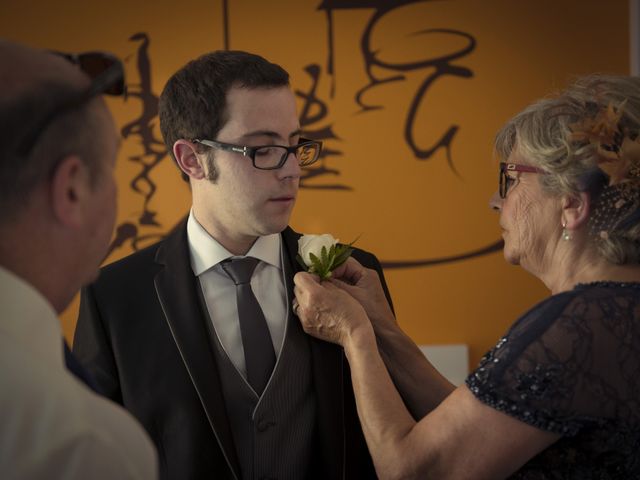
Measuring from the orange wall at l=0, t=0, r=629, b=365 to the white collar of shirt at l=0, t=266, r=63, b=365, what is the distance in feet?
9.32

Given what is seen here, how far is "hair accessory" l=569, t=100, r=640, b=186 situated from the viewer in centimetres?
137

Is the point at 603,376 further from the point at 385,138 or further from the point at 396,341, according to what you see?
the point at 385,138

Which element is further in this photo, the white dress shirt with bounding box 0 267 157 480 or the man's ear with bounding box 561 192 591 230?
the man's ear with bounding box 561 192 591 230

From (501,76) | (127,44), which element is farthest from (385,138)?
(127,44)

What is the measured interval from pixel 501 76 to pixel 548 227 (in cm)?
226

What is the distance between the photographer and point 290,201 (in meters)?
1.72

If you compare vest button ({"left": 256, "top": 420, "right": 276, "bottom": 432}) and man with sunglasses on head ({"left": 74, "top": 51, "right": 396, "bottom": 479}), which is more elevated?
man with sunglasses on head ({"left": 74, "top": 51, "right": 396, "bottom": 479})

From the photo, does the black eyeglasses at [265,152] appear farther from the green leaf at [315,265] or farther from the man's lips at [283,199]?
the green leaf at [315,265]

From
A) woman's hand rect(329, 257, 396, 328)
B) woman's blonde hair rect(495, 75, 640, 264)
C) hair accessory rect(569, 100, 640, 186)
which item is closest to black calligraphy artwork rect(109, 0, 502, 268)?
woman's hand rect(329, 257, 396, 328)

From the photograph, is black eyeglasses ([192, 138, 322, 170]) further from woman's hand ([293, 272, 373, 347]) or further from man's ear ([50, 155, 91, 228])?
man's ear ([50, 155, 91, 228])

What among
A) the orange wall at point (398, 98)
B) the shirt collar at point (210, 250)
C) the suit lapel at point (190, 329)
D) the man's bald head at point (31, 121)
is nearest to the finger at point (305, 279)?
the shirt collar at point (210, 250)

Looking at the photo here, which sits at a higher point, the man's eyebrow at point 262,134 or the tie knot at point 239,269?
the man's eyebrow at point 262,134

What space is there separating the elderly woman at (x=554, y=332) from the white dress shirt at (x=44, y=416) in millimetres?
775

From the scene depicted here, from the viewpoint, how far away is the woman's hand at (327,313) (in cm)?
161
